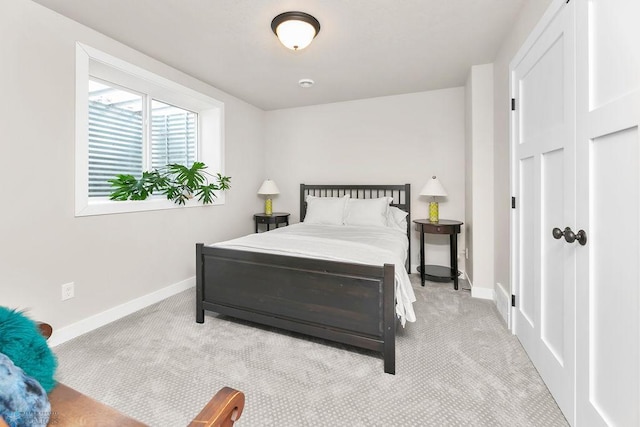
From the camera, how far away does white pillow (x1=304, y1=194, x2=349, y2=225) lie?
3.70m

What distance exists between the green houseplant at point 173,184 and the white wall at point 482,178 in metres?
2.87

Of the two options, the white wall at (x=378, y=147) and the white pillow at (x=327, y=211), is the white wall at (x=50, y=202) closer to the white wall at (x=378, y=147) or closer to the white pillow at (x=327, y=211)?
the white pillow at (x=327, y=211)

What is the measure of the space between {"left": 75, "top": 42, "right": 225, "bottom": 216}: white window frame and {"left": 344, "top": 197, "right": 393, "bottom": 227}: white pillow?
1.69 meters

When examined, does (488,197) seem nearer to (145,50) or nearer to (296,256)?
(296,256)

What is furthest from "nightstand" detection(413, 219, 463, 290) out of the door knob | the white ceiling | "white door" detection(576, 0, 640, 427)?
"white door" detection(576, 0, 640, 427)

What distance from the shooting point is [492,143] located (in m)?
2.88

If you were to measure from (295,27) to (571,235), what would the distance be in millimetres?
2109

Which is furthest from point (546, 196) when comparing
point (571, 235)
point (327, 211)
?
point (327, 211)

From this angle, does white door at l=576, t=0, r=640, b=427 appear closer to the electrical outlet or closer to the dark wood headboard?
the dark wood headboard

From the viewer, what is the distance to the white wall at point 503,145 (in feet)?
7.11

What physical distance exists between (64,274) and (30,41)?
1651 millimetres

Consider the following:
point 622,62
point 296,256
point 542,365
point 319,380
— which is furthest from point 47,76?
point 542,365

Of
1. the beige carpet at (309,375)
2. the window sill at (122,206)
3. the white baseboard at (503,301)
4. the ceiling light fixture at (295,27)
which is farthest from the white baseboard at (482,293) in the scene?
the window sill at (122,206)

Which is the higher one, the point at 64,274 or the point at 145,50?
the point at 145,50
